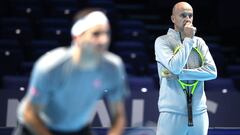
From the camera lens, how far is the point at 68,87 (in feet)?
9.19

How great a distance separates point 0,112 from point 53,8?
3672 millimetres

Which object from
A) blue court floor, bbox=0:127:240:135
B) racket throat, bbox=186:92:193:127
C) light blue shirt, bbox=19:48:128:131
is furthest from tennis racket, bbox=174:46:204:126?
light blue shirt, bbox=19:48:128:131

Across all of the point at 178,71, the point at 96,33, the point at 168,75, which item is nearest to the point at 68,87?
the point at 96,33

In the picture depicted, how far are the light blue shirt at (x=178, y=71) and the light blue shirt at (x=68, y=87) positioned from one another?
1.54 metres

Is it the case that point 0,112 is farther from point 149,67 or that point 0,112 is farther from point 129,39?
point 129,39

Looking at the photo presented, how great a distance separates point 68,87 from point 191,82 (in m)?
2.08

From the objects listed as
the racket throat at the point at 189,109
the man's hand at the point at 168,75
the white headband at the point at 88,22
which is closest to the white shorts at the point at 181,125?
the racket throat at the point at 189,109

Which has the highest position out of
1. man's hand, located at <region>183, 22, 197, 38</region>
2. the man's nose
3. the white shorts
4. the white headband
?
man's hand, located at <region>183, 22, 197, 38</region>

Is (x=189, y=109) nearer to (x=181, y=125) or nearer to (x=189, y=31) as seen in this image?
(x=181, y=125)

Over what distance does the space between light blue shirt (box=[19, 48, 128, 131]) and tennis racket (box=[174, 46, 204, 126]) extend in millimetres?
1690

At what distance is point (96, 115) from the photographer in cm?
641

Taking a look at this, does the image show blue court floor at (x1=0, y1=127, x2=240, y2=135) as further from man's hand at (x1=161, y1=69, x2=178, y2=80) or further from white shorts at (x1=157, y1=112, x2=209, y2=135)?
man's hand at (x1=161, y1=69, x2=178, y2=80)

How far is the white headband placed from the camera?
282cm

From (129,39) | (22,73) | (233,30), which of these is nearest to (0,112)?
(22,73)
